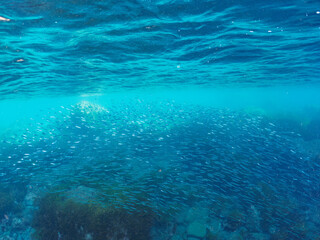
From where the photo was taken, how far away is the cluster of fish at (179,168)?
10016 mm

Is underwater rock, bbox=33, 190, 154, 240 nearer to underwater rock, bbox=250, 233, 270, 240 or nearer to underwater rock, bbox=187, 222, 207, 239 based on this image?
underwater rock, bbox=187, 222, 207, 239

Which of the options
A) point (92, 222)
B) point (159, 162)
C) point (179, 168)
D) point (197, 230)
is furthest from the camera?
point (159, 162)

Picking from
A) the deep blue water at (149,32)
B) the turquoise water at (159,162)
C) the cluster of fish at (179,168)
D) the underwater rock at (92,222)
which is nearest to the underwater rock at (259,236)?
the turquoise water at (159,162)

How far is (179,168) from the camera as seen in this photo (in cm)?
1308

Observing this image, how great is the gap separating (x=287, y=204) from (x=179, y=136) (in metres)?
12.5

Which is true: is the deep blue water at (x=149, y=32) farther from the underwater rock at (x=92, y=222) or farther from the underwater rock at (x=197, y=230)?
the underwater rock at (x=197, y=230)

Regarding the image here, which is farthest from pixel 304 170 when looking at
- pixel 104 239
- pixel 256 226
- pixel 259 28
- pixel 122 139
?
pixel 122 139

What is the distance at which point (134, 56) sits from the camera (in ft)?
46.4

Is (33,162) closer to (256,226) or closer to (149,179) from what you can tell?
(149,179)

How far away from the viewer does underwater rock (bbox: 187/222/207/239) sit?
8367mm

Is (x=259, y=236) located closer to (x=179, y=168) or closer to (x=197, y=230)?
(x=197, y=230)

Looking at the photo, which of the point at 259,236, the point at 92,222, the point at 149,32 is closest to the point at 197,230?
the point at 259,236

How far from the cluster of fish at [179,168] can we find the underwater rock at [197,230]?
114cm

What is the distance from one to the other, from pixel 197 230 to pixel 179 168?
4.84 meters
